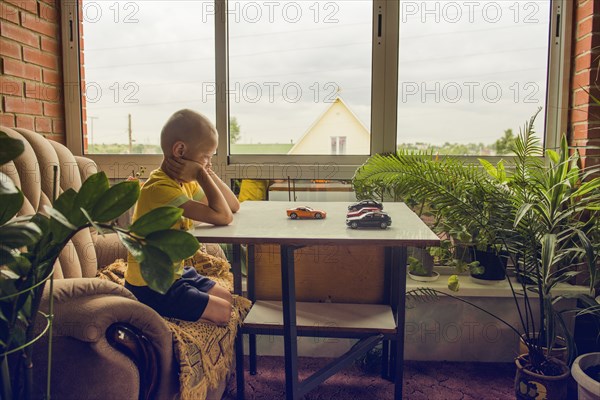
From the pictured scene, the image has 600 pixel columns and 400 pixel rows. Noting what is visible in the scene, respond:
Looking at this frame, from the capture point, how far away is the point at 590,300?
1.82 meters

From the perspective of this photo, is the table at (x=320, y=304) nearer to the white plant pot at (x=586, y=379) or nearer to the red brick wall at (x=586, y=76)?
the white plant pot at (x=586, y=379)

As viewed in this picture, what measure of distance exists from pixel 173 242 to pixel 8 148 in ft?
0.98

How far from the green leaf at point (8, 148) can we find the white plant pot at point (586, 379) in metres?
1.80

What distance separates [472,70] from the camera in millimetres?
2518

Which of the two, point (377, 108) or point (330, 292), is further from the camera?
point (377, 108)

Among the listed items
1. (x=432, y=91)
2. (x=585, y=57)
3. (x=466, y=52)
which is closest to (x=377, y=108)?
(x=432, y=91)

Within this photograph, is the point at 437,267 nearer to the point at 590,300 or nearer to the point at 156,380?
the point at 590,300

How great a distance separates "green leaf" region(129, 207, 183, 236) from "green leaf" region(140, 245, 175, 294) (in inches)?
1.5

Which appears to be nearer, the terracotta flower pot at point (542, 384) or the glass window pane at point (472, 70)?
the terracotta flower pot at point (542, 384)

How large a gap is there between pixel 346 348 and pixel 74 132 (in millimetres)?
1806

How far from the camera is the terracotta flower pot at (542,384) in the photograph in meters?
1.86

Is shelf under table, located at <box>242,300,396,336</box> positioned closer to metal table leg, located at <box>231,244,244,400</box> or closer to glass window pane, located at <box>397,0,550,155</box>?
metal table leg, located at <box>231,244,244,400</box>

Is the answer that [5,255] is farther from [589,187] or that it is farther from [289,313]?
[589,187]

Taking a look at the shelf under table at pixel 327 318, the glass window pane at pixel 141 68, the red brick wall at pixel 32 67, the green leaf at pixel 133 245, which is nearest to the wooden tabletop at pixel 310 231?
the shelf under table at pixel 327 318
